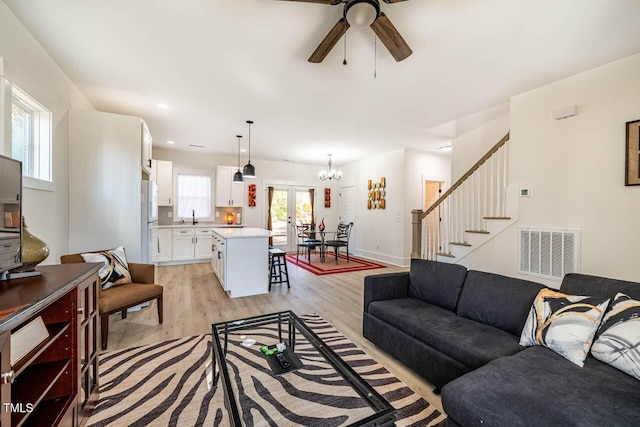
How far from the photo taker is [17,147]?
2342 mm

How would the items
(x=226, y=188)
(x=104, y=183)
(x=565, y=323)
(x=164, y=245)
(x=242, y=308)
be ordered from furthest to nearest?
(x=226, y=188) → (x=164, y=245) → (x=242, y=308) → (x=104, y=183) → (x=565, y=323)

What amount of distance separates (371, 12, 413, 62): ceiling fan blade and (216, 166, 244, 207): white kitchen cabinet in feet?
18.1

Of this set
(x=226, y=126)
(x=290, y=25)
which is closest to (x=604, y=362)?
(x=290, y=25)

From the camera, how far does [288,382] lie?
1.97 meters

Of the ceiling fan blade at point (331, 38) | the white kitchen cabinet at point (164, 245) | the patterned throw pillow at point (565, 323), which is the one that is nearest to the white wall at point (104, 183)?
the ceiling fan blade at point (331, 38)

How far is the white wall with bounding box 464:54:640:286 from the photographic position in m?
2.53

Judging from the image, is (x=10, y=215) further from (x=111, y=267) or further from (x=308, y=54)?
(x=308, y=54)

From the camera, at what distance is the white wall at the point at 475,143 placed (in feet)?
13.8

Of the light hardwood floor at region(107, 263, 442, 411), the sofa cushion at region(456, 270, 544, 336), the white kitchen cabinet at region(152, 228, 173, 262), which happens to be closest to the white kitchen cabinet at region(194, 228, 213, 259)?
the white kitchen cabinet at region(152, 228, 173, 262)

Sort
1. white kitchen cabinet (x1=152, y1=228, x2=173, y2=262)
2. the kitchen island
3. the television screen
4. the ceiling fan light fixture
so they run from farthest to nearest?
white kitchen cabinet (x1=152, y1=228, x2=173, y2=262)
the kitchen island
the ceiling fan light fixture
the television screen

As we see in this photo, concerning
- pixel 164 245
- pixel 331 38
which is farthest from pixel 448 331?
pixel 164 245

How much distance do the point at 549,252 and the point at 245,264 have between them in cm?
387

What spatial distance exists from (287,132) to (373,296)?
3.49 meters

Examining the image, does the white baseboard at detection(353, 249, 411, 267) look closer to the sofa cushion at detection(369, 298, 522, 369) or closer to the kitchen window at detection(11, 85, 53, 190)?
the sofa cushion at detection(369, 298, 522, 369)
